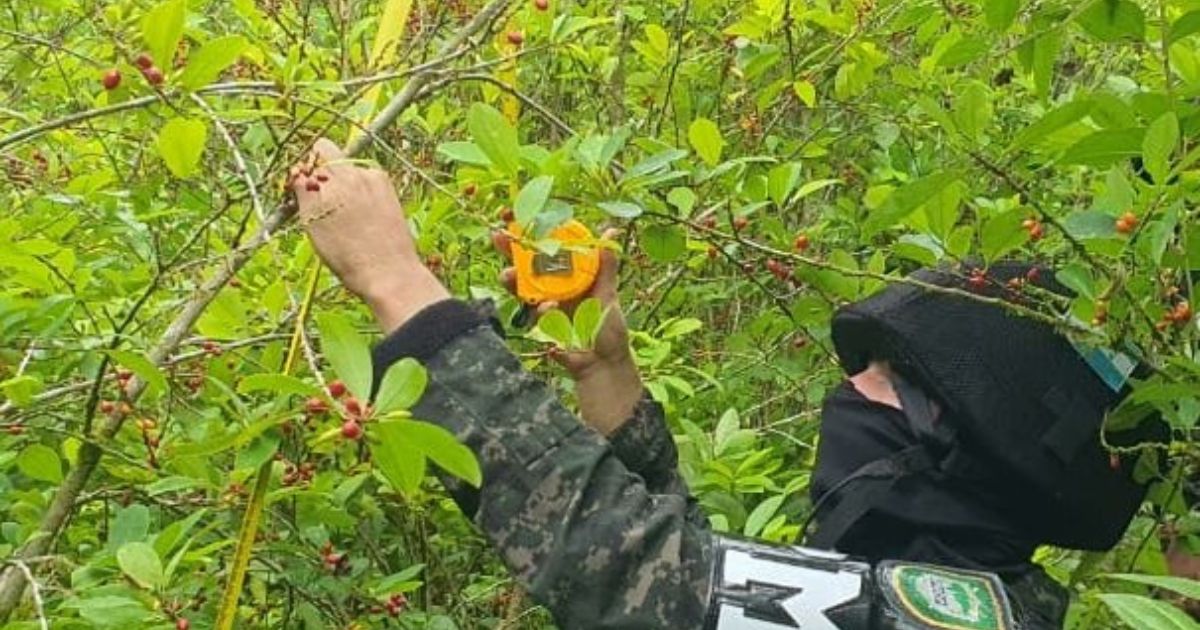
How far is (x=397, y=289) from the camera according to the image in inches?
60.8

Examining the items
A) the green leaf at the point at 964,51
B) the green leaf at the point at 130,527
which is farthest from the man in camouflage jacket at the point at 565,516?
the green leaf at the point at 964,51

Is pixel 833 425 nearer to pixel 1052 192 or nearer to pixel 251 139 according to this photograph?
pixel 251 139

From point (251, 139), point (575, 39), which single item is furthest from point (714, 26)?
point (251, 139)

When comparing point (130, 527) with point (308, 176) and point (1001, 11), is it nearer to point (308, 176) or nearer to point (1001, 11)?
point (308, 176)

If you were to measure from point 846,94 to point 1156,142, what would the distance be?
1.59 m

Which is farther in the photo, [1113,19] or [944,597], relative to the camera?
[944,597]

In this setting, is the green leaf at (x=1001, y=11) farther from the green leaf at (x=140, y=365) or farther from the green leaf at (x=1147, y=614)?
the green leaf at (x=140, y=365)

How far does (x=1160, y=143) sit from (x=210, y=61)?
83 cm

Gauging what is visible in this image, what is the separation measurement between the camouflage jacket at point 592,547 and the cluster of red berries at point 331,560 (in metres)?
0.31

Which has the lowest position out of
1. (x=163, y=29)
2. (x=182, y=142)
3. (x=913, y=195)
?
(x=913, y=195)

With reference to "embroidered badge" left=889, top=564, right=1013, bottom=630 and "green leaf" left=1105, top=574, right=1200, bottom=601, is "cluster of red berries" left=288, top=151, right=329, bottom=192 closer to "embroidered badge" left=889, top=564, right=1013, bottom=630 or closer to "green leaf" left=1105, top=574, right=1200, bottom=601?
"embroidered badge" left=889, top=564, right=1013, bottom=630

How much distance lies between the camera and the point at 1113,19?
138 centimetres

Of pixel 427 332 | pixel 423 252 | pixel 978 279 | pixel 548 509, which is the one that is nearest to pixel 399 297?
pixel 427 332

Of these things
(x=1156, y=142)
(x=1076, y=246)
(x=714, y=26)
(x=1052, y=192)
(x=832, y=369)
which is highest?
(x=1156, y=142)
